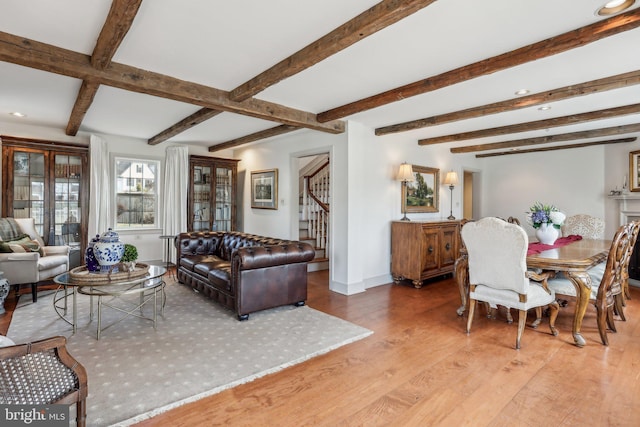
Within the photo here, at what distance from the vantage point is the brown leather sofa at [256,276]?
3.45 metres

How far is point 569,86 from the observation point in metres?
3.22

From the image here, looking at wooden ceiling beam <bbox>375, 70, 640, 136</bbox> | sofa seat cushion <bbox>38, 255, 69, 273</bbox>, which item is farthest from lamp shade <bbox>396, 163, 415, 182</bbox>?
sofa seat cushion <bbox>38, 255, 69, 273</bbox>

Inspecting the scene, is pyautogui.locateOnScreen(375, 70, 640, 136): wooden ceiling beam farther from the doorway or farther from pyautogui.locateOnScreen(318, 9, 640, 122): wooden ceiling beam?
the doorway

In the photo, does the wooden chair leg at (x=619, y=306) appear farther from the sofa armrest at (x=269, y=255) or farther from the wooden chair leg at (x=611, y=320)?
the sofa armrest at (x=269, y=255)

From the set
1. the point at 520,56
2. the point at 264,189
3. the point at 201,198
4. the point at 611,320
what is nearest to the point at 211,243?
the point at 264,189

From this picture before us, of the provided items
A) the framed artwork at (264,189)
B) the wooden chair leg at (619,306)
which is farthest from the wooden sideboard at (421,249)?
the framed artwork at (264,189)

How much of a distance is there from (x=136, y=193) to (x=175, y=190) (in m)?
0.67

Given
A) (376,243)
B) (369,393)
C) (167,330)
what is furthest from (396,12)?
(376,243)

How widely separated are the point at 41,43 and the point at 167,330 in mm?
2509

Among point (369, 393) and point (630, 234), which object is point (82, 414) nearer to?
point (369, 393)

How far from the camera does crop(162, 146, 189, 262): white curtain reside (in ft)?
20.5

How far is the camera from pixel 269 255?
3.60 m

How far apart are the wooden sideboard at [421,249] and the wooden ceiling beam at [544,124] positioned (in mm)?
1395

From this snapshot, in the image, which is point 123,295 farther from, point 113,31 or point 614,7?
point 614,7
